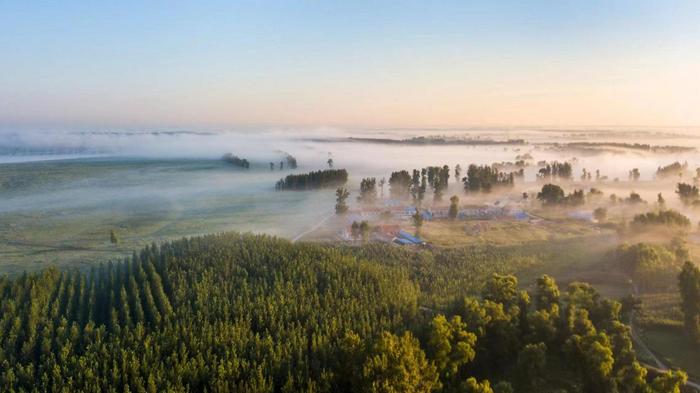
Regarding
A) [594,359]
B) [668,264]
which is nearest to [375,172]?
[668,264]

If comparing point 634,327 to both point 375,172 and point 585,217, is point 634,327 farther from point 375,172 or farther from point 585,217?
→ point 375,172

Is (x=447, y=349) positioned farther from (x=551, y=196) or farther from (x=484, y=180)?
(x=484, y=180)

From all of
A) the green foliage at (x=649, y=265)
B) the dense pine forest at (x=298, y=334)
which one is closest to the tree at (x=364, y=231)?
the dense pine forest at (x=298, y=334)

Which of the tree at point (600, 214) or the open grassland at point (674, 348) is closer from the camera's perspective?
the open grassland at point (674, 348)

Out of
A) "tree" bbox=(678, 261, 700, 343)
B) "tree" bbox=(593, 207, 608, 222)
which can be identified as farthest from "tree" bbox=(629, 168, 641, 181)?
"tree" bbox=(678, 261, 700, 343)

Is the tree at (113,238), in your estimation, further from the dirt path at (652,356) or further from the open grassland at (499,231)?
the dirt path at (652,356)

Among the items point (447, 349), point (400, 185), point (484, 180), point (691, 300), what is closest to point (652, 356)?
point (691, 300)
